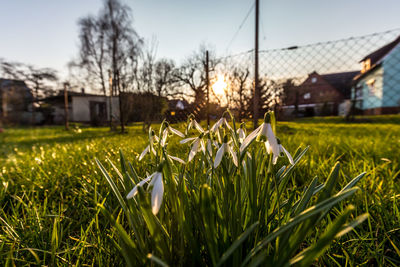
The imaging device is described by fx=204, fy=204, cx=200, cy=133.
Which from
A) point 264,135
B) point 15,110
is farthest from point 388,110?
point 15,110

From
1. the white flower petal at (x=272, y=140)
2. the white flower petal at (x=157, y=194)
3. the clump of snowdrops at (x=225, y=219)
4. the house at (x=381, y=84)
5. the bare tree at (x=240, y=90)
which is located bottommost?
the clump of snowdrops at (x=225, y=219)

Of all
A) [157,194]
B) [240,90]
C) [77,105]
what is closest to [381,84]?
[240,90]

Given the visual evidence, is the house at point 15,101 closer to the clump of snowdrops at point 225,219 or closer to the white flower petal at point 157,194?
the clump of snowdrops at point 225,219

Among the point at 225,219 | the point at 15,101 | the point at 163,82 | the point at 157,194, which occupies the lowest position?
the point at 225,219

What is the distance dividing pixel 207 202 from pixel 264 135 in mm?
253

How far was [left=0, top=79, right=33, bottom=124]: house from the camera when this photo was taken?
19.4m

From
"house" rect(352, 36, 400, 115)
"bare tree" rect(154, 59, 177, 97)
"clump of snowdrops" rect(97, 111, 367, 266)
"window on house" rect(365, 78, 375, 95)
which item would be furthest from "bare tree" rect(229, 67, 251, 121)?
"window on house" rect(365, 78, 375, 95)

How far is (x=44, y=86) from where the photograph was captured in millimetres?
25094

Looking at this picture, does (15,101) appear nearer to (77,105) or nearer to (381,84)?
(77,105)

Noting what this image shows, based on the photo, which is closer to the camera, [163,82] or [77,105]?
[163,82]

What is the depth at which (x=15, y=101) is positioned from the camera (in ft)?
70.8

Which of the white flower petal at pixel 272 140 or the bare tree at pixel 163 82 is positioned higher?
the bare tree at pixel 163 82

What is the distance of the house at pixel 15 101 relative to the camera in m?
19.4

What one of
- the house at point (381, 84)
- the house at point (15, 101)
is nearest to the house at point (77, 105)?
the house at point (15, 101)
